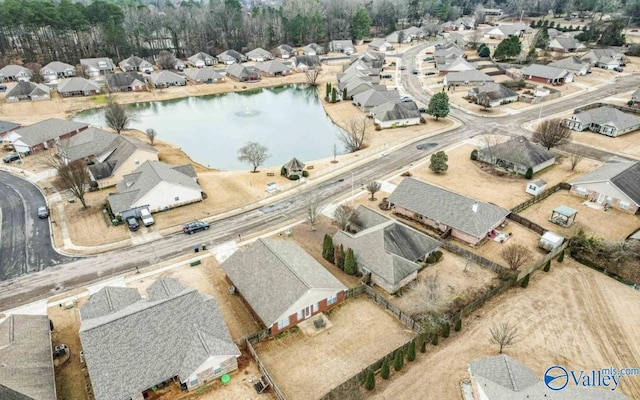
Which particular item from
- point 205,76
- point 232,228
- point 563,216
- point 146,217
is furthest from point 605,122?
point 205,76

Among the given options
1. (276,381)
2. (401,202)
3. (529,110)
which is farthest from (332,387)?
(529,110)

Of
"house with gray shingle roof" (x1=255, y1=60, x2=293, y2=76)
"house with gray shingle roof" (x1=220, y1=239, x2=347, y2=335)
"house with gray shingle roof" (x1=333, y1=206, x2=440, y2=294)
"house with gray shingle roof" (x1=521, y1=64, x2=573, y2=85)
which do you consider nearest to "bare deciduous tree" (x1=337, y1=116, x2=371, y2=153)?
"house with gray shingle roof" (x1=333, y1=206, x2=440, y2=294)

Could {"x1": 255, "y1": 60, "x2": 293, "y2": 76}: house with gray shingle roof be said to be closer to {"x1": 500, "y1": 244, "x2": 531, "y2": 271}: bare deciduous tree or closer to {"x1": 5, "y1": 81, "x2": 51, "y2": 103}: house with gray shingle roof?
{"x1": 5, "y1": 81, "x2": 51, "y2": 103}: house with gray shingle roof

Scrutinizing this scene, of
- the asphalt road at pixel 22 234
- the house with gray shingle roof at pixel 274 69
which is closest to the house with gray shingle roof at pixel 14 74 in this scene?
the house with gray shingle roof at pixel 274 69

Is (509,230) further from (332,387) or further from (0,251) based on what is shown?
(0,251)

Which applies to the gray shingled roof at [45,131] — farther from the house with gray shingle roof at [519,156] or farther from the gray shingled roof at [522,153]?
the gray shingled roof at [522,153]

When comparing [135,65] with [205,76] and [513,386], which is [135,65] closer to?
[205,76]
